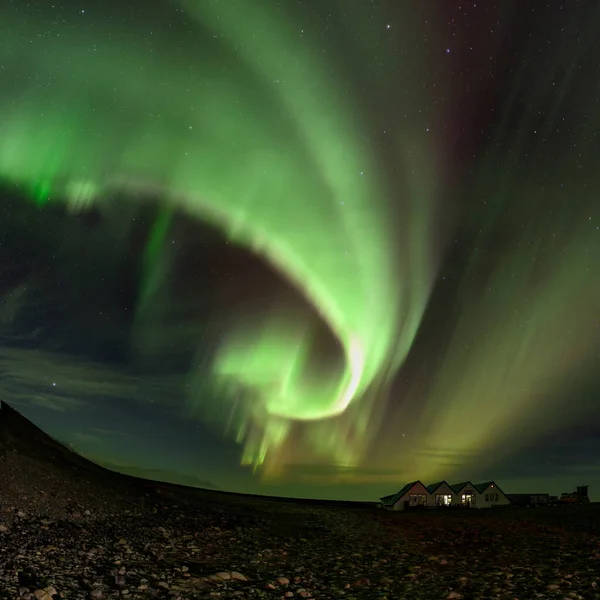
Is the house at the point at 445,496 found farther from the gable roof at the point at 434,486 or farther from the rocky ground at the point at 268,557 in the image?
the rocky ground at the point at 268,557

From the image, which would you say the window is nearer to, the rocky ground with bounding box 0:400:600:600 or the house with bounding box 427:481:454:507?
the house with bounding box 427:481:454:507

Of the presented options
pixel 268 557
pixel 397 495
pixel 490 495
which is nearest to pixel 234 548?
pixel 268 557

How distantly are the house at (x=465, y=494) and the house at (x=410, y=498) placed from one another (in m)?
4.09

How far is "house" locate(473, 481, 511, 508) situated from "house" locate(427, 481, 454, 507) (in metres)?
3.98

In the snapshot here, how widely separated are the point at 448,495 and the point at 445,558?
54.2 m

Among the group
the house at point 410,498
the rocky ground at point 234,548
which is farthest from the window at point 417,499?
the rocky ground at point 234,548

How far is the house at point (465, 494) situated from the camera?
2581 inches

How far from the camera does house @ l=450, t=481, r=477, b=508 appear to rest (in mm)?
65562

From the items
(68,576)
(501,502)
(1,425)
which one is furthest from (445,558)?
(501,502)

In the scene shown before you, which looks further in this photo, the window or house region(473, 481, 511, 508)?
house region(473, 481, 511, 508)

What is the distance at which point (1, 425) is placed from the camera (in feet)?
79.5

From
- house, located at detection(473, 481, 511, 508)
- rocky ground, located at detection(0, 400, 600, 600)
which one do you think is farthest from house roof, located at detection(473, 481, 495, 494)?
rocky ground, located at detection(0, 400, 600, 600)

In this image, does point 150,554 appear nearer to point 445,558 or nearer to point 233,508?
point 445,558

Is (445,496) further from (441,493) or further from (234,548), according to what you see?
(234,548)
